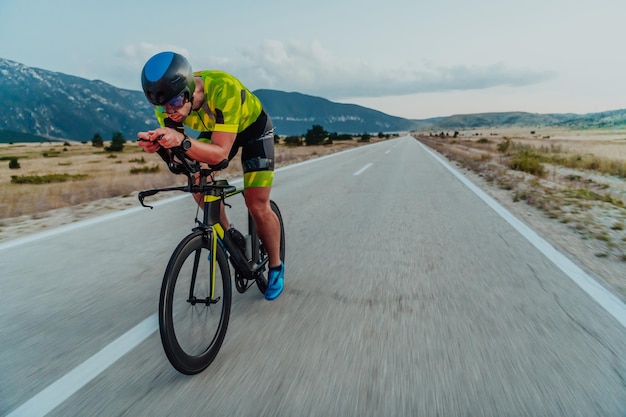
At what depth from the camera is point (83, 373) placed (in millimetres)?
2387

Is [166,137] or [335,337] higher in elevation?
[166,137]

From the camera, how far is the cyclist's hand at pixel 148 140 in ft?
6.36

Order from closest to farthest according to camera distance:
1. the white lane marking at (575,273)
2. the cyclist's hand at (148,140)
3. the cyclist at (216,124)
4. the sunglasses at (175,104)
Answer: the cyclist's hand at (148,140)
the cyclist at (216,124)
the sunglasses at (175,104)
the white lane marking at (575,273)

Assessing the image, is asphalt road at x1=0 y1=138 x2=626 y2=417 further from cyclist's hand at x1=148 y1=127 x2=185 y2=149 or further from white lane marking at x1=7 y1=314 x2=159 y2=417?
cyclist's hand at x1=148 y1=127 x2=185 y2=149

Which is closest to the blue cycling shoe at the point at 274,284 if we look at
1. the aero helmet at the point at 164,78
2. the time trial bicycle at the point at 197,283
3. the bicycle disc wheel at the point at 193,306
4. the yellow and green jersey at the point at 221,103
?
the time trial bicycle at the point at 197,283

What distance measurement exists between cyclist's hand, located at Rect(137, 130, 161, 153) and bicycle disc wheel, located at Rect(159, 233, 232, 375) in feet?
1.93

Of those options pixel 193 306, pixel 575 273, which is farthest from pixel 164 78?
pixel 575 273

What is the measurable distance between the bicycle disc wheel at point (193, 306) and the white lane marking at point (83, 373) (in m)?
0.51

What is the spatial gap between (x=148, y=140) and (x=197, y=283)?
1.00 meters

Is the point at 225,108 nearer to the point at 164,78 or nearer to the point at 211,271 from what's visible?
the point at 164,78

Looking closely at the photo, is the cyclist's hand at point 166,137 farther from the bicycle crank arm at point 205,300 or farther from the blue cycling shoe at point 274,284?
the blue cycling shoe at point 274,284

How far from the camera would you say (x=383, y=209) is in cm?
742

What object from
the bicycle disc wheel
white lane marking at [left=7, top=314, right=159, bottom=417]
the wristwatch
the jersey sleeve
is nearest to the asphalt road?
white lane marking at [left=7, top=314, right=159, bottom=417]

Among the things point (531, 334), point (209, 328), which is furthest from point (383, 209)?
point (209, 328)
